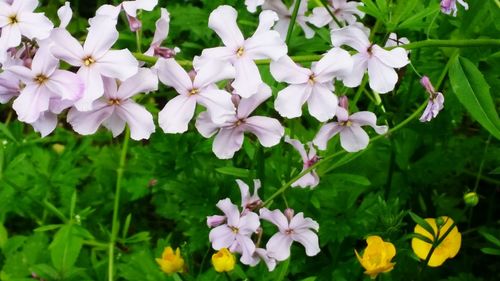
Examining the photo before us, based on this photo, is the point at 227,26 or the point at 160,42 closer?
the point at 227,26

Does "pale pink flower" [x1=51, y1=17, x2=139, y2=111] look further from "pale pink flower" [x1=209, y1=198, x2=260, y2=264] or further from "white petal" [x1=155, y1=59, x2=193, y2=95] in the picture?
"pale pink flower" [x1=209, y1=198, x2=260, y2=264]

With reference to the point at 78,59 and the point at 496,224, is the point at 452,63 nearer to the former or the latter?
the point at 78,59

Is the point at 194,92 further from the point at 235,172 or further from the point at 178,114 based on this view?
the point at 235,172

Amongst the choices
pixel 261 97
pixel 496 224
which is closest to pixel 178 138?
pixel 261 97

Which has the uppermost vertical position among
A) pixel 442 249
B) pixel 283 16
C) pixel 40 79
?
pixel 40 79

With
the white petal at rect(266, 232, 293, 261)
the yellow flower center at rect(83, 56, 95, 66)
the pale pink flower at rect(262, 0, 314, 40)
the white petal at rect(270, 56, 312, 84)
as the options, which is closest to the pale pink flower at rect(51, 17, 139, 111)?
the yellow flower center at rect(83, 56, 95, 66)

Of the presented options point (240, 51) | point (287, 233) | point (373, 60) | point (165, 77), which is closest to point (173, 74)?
point (165, 77)

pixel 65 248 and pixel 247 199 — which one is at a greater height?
pixel 247 199
